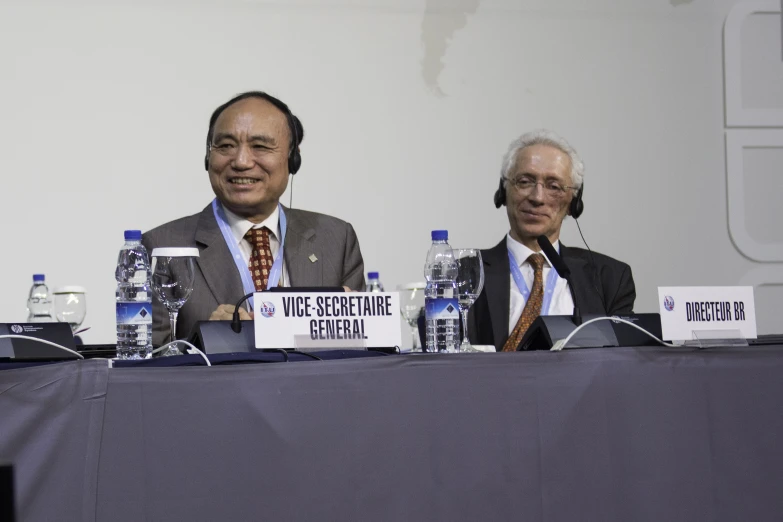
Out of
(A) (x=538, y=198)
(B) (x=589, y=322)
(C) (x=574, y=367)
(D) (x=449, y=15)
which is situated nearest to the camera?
(C) (x=574, y=367)

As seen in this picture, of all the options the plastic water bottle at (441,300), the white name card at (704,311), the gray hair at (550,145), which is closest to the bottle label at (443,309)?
the plastic water bottle at (441,300)

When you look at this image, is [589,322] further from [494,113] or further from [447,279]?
[494,113]

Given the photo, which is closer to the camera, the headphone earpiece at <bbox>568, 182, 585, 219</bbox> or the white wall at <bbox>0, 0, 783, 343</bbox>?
the headphone earpiece at <bbox>568, 182, 585, 219</bbox>

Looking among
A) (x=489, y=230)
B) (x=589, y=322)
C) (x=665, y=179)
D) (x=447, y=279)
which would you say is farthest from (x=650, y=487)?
(x=665, y=179)

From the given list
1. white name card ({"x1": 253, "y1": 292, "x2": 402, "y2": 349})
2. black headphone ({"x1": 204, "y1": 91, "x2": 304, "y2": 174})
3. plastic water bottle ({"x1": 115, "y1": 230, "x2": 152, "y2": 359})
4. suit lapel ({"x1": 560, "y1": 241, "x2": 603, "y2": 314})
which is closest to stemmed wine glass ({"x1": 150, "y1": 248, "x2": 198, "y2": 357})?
plastic water bottle ({"x1": 115, "y1": 230, "x2": 152, "y2": 359})

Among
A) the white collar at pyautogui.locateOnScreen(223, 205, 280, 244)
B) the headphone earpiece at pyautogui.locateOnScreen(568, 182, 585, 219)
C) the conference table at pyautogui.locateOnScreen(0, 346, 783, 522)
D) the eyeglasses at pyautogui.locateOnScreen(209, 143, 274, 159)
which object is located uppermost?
the eyeglasses at pyautogui.locateOnScreen(209, 143, 274, 159)

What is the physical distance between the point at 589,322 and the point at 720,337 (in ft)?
0.90

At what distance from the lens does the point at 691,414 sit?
1.54 meters

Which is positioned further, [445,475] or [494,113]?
[494,113]

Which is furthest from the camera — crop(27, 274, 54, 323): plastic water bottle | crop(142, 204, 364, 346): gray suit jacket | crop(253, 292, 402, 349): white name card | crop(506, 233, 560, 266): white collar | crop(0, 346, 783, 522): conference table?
crop(27, 274, 54, 323): plastic water bottle

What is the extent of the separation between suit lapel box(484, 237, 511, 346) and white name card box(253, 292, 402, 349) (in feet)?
3.30

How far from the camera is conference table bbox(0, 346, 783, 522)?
4.09 feet

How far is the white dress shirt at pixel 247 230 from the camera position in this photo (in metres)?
2.45

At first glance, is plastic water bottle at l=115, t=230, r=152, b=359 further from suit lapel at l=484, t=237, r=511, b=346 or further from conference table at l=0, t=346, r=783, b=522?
suit lapel at l=484, t=237, r=511, b=346
